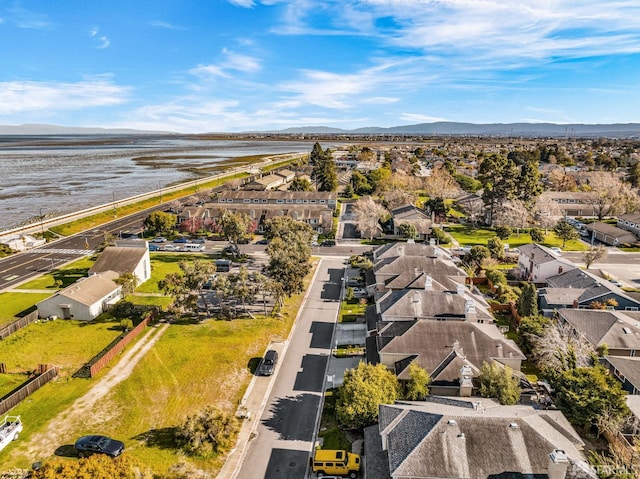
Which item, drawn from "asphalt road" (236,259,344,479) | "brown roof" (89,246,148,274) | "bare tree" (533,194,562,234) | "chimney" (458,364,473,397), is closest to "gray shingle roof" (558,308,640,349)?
"chimney" (458,364,473,397)

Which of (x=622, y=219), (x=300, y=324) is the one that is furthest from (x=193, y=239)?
(x=622, y=219)

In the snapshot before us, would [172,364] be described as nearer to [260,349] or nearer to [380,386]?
[260,349]

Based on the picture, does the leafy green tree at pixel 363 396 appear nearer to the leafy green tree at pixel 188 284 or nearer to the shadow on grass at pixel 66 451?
the shadow on grass at pixel 66 451

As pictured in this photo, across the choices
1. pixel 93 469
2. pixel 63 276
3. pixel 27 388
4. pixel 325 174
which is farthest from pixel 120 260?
pixel 325 174

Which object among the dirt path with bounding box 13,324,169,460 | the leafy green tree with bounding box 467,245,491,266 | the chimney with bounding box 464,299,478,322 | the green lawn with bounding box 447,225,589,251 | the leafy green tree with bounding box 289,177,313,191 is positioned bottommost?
the green lawn with bounding box 447,225,589,251

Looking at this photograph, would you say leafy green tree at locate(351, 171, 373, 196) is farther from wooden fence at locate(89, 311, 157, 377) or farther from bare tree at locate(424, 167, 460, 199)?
wooden fence at locate(89, 311, 157, 377)

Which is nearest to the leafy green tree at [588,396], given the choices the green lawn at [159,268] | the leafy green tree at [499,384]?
the leafy green tree at [499,384]

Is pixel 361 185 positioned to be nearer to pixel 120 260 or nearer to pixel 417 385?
pixel 120 260
